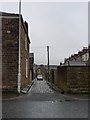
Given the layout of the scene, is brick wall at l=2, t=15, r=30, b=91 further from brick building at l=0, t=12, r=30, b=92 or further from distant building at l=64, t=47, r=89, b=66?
distant building at l=64, t=47, r=89, b=66

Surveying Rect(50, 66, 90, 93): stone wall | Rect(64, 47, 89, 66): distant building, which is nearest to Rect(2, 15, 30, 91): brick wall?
Rect(50, 66, 90, 93): stone wall

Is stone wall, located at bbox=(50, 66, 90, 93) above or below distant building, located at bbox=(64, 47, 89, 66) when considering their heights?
below

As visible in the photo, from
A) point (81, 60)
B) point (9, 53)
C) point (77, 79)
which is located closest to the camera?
point (77, 79)

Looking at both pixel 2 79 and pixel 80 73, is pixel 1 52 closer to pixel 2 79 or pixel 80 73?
pixel 2 79

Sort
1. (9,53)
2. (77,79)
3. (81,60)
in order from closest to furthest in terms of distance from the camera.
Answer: (77,79)
(9,53)
(81,60)

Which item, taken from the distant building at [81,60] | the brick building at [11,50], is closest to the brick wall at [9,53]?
the brick building at [11,50]

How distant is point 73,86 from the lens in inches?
727

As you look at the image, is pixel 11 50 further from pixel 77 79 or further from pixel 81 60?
pixel 81 60

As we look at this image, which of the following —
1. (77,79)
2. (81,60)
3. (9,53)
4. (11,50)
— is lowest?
(77,79)

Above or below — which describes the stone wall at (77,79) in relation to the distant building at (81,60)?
below

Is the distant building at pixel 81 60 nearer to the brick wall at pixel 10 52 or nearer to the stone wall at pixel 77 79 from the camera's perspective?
the stone wall at pixel 77 79

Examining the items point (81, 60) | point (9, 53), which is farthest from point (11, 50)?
point (81, 60)

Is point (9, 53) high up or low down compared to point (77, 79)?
up

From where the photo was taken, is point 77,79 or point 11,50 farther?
point 11,50
